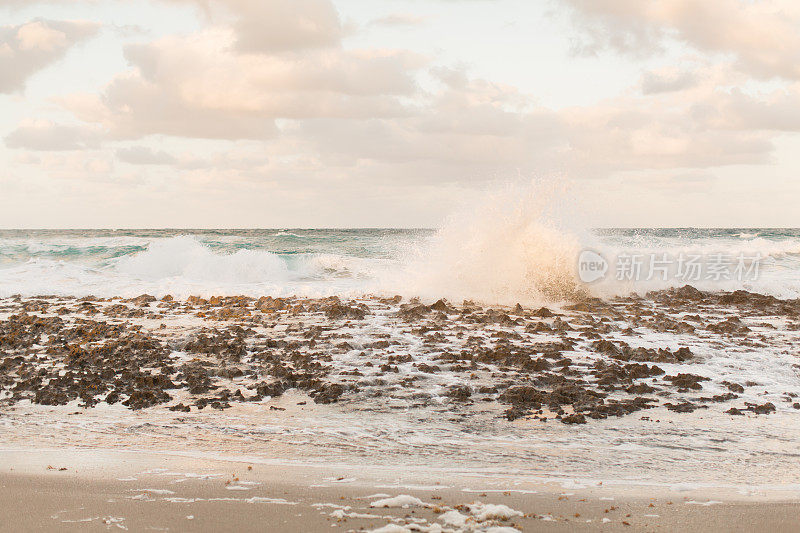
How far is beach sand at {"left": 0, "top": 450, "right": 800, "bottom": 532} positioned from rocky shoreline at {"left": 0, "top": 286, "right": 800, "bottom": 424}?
147cm

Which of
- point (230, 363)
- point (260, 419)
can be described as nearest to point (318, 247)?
point (230, 363)

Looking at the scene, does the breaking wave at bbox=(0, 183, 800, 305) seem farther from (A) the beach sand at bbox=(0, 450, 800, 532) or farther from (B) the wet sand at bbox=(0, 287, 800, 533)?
(A) the beach sand at bbox=(0, 450, 800, 532)

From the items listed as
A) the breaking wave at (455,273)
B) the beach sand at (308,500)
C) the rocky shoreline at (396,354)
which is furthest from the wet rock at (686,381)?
the breaking wave at (455,273)

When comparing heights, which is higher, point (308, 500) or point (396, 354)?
point (396, 354)

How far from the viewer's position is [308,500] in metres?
3.80

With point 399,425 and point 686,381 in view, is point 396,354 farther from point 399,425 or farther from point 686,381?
point 686,381

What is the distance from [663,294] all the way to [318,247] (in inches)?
884

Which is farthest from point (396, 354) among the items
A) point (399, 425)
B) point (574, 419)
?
point (574, 419)

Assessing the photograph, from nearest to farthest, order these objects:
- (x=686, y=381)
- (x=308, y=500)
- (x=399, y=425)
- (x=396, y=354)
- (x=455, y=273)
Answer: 1. (x=308, y=500)
2. (x=399, y=425)
3. (x=686, y=381)
4. (x=396, y=354)
5. (x=455, y=273)

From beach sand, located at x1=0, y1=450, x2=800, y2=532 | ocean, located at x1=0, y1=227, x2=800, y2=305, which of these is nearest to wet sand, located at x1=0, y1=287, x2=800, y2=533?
beach sand, located at x1=0, y1=450, x2=800, y2=532

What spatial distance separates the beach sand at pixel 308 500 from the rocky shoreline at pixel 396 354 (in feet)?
4.83

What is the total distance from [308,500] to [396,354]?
4162mm

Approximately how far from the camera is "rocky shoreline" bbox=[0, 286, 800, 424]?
6.09 meters

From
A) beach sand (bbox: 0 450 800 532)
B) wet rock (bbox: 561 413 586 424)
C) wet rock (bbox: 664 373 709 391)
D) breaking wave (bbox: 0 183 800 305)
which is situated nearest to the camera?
beach sand (bbox: 0 450 800 532)
